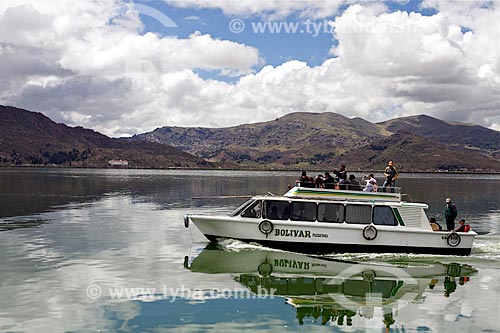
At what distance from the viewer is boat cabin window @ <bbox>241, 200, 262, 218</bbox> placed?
2991cm

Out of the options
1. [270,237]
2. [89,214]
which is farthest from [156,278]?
[89,214]

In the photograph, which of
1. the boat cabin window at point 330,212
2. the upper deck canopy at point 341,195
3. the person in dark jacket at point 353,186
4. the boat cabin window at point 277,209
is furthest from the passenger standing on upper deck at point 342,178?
the boat cabin window at point 277,209

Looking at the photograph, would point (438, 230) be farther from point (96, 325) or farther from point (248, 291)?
point (96, 325)

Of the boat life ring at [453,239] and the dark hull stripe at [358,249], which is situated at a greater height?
the boat life ring at [453,239]

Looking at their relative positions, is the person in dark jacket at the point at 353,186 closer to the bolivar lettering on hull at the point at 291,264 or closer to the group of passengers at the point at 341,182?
the group of passengers at the point at 341,182

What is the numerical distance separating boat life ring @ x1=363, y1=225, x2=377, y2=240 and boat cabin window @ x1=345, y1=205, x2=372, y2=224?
0.55 meters

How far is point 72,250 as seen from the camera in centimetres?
3078

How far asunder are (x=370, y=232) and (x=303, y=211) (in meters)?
3.98

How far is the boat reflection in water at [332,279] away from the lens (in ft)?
65.3

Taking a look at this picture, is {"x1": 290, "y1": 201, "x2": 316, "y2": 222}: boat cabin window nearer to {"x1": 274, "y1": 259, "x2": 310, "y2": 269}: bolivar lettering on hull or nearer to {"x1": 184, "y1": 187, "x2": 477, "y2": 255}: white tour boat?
{"x1": 184, "y1": 187, "x2": 477, "y2": 255}: white tour boat

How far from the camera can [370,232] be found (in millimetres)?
28969

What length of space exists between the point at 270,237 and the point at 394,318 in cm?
1165

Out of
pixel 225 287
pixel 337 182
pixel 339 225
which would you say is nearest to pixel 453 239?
pixel 339 225

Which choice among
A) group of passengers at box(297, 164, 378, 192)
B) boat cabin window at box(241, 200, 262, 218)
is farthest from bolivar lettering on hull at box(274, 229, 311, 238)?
group of passengers at box(297, 164, 378, 192)
